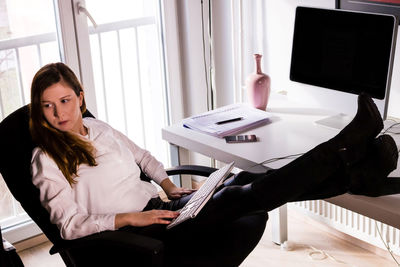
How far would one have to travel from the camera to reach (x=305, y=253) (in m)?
2.71

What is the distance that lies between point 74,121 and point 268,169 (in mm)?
673

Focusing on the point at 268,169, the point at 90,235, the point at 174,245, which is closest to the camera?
the point at 90,235

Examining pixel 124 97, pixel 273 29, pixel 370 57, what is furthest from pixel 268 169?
pixel 124 97

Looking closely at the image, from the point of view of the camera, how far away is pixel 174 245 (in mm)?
1858

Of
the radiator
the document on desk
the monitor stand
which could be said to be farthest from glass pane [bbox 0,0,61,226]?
the radiator

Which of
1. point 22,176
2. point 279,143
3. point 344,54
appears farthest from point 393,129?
point 22,176

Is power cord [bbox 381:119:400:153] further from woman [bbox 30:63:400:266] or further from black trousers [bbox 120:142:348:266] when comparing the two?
black trousers [bbox 120:142:348:266]

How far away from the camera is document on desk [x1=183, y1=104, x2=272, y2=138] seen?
7.63 ft

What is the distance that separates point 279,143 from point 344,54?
0.43 m

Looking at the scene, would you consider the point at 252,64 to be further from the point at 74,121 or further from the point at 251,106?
the point at 74,121

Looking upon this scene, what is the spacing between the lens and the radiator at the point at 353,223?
99.0 inches

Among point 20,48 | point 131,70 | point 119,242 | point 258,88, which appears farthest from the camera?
point 131,70

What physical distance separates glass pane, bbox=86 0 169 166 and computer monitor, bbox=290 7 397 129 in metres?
1.09

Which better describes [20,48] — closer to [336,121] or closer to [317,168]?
[336,121]
